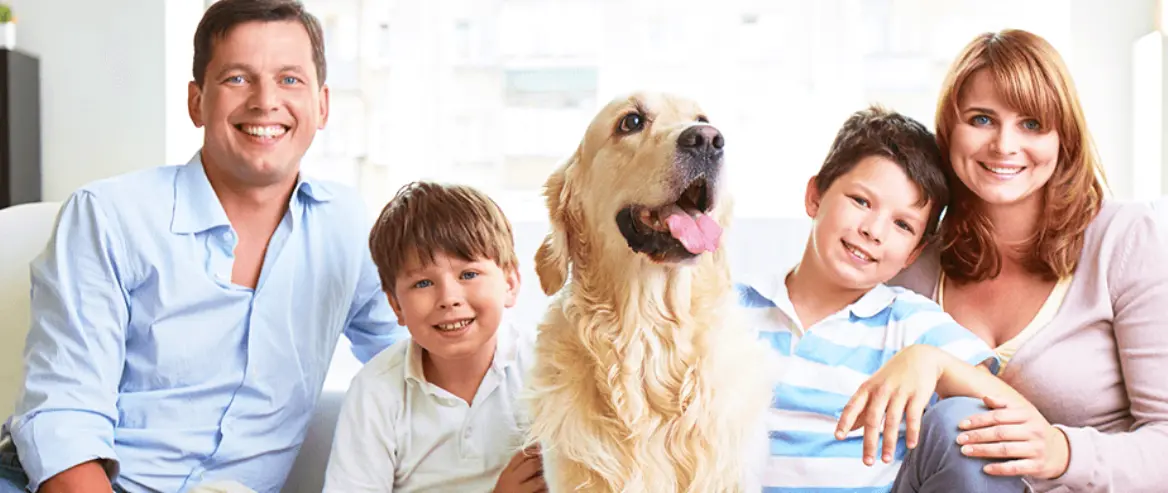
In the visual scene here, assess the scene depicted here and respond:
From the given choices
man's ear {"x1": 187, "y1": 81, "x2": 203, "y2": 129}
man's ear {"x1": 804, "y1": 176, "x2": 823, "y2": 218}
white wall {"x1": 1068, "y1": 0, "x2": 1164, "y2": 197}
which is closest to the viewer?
man's ear {"x1": 804, "y1": 176, "x2": 823, "y2": 218}

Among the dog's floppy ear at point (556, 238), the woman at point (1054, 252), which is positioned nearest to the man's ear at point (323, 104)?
the dog's floppy ear at point (556, 238)

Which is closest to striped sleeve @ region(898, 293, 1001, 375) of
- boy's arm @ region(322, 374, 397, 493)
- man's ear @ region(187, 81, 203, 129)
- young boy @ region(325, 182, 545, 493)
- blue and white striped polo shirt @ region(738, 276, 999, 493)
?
blue and white striped polo shirt @ region(738, 276, 999, 493)

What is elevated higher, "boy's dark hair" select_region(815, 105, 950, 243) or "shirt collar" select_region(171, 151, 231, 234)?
"boy's dark hair" select_region(815, 105, 950, 243)

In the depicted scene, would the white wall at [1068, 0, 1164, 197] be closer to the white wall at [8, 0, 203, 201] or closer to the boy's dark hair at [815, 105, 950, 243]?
the boy's dark hair at [815, 105, 950, 243]

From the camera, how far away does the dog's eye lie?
1.47 meters

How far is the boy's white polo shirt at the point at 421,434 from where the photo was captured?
1.74 meters

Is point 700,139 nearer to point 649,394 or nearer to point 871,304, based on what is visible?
point 649,394

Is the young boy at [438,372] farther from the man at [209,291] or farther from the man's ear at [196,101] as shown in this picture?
the man's ear at [196,101]

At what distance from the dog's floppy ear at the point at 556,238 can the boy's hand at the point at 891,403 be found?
18.6 inches

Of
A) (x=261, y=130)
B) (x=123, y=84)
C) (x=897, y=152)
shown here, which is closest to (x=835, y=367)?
(x=897, y=152)

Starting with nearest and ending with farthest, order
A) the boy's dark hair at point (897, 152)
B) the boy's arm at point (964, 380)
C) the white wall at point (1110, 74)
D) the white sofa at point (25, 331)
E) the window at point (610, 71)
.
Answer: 1. the boy's arm at point (964, 380)
2. the boy's dark hair at point (897, 152)
3. the white sofa at point (25, 331)
4. the white wall at point (1110, 74)
5. the window at point (610, 71)

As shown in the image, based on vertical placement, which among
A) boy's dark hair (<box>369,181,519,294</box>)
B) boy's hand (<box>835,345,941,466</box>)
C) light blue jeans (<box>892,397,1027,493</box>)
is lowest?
light blue jeans (<box>892,397,1027,493</box>)

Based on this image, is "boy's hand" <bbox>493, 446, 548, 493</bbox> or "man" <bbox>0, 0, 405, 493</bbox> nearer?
"boy's hand" <bbox>493, 446, 548, 493</bbox>

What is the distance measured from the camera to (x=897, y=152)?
1.70 metres
